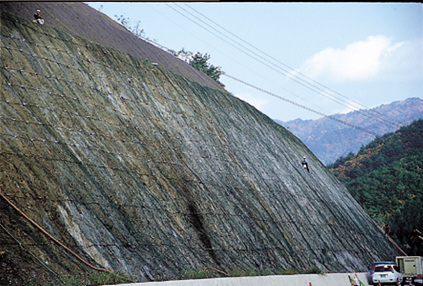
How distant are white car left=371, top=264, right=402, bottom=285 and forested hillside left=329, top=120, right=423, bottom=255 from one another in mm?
29935

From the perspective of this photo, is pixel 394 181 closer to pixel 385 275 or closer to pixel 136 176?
pixel 385 275

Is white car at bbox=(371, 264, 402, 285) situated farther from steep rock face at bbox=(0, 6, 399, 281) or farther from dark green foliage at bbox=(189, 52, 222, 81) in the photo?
dark green foliage at bbox=(189, 52, 222, 81)

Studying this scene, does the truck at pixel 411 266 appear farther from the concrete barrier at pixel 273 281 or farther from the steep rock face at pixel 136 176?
the concrete barrier at pixel 273 281

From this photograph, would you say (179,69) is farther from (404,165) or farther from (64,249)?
(404,165)

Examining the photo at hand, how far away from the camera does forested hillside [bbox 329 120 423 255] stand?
67.0 meters

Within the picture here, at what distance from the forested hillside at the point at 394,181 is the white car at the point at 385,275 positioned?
98.2 feet

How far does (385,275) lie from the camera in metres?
33.2

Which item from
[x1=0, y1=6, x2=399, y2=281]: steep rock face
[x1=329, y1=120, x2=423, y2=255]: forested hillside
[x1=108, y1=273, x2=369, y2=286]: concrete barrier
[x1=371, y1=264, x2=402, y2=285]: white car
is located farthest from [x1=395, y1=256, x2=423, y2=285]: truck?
[x1=329, y1=120, x2=423, y2=255]: forested hillside

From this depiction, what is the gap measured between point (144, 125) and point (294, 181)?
15.9 m

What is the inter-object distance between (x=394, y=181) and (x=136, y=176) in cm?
7010

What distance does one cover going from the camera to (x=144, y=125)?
30.1 m

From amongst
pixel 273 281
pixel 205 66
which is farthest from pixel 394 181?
pixel 273 281

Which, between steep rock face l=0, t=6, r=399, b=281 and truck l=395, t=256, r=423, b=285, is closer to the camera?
steep rock face l=0, t=6, r=399, b=281

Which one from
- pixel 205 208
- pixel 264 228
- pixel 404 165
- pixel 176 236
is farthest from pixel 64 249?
pixel 404 165
